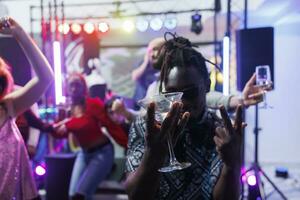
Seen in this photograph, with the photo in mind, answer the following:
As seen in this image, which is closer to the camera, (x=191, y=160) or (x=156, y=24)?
(x=191, y=160)

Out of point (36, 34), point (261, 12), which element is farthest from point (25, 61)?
point (36, 34)

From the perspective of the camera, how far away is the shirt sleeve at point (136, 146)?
112 cm

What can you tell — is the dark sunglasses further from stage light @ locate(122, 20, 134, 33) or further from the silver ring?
stage light @ locate(122, 20, 134, 33)

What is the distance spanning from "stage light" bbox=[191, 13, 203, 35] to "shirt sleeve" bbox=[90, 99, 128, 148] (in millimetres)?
1512

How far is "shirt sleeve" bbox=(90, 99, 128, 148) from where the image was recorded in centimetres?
364

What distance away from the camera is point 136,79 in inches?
199

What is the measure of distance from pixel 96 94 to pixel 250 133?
196 centimetres

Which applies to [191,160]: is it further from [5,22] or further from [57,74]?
[57,74]

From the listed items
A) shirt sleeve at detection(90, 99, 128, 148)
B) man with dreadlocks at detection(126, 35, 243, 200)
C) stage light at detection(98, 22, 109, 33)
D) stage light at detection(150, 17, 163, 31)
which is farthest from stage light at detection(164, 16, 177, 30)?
man with dreadlocks at detection(126, 35, 243, 200)

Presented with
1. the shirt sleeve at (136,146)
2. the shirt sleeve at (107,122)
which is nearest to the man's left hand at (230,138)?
the shirt sleeve at (136,146)

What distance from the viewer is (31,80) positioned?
63.2 inches

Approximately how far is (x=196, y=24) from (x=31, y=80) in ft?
10.6

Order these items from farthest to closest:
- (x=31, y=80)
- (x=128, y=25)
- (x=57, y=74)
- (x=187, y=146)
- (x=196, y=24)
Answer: (x=128, y=25) < (x=196, y=24) < (x=57, y=74) < (x=31, y=80) < (x=187, y=146)

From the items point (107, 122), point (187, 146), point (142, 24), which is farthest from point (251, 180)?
point (142, 24)
